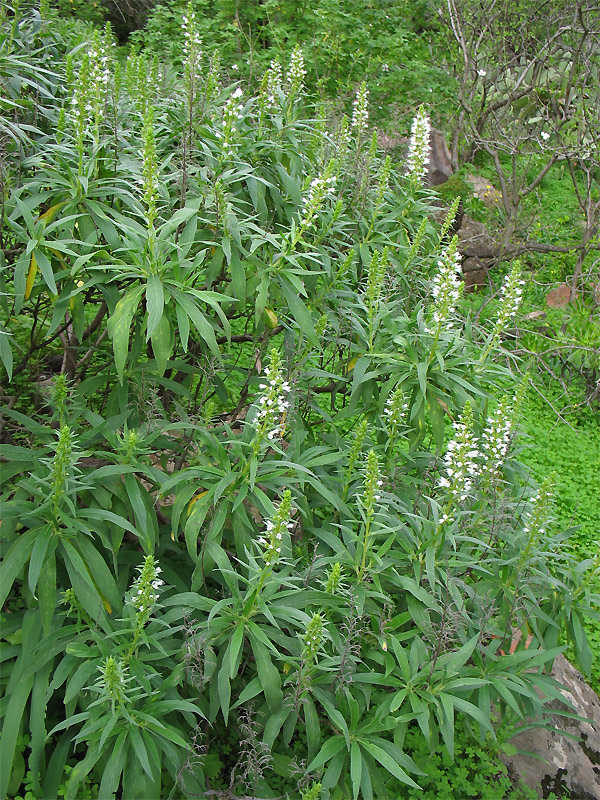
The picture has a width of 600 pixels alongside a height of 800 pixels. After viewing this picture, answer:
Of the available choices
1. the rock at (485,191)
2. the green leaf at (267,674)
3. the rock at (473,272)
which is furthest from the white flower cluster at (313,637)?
the rock at (485,191)

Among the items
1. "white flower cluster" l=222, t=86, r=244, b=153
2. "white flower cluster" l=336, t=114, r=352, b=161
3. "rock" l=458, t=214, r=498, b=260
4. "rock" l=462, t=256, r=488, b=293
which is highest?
"white flower cluster" l=222, t=86, r=244, b=153

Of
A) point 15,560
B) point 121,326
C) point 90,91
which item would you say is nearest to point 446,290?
point 121,326

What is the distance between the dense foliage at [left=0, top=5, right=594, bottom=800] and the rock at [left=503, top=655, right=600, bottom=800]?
773 millimetres

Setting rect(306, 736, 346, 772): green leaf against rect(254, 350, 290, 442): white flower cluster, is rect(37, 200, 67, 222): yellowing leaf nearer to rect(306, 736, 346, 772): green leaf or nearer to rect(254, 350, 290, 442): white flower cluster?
rect(254, 350, 290, 442): white flower cluster

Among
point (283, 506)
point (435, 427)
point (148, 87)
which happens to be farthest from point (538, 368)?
point (283, 506)

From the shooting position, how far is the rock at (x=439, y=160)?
9.80 m

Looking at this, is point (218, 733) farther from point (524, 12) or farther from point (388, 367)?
point (524, 12)

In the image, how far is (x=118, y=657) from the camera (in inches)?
98.4

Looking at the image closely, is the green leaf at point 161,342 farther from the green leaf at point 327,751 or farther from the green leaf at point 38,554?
the green leaf at point 327,751

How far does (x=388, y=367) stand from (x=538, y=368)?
4731 mm

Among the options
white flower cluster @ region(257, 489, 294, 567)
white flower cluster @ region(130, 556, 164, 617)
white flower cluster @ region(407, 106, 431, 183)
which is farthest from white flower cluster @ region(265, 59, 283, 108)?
white flower cluster @ region(130, 556, 164, 617)

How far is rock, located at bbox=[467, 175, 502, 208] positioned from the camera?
10086mm

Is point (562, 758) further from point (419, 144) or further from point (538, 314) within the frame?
point (538, 314)

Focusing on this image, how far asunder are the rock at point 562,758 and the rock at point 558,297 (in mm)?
5864
